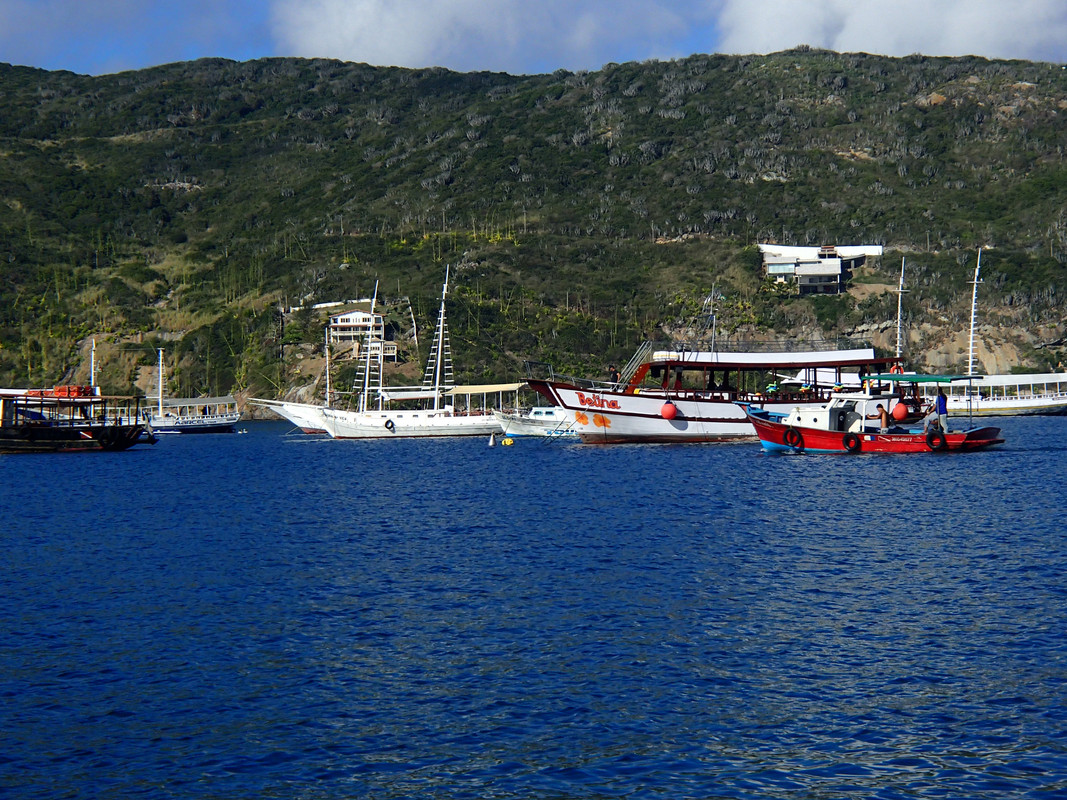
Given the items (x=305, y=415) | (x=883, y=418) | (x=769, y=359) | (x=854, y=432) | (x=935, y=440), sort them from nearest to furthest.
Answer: (x=935, y=440), (x=854, y=432), (x=883, y=418), (x=769, y=359), (x=305, y=415)

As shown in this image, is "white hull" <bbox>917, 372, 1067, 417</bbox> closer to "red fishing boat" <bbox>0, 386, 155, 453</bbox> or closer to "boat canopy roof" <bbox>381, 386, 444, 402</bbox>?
"boat canopy roof" <bbox>381, 386, 444, 402</bbox>

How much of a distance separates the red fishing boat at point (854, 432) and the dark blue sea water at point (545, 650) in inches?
838

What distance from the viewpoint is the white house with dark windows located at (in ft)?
599

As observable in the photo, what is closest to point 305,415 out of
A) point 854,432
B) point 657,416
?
point 657,416

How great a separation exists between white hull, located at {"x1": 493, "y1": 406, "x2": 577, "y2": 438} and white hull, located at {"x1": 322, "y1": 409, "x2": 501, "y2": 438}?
24.5 feet

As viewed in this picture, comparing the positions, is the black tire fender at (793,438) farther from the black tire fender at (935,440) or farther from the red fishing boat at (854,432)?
the black tire fender at (935,440)

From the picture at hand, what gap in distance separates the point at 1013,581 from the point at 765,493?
24.2 m

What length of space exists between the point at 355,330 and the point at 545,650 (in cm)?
16578

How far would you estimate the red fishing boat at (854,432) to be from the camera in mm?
77375

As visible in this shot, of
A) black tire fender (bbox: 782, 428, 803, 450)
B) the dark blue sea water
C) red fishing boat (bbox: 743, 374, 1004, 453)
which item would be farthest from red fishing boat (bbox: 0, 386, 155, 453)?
black tire fender (bbox: 782, 428, 803, 450)

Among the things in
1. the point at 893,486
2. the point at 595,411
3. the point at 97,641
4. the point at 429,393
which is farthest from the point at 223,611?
the point at 429,393

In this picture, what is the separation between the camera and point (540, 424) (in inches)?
4530

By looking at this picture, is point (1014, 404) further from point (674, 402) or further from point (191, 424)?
point (191, 424)

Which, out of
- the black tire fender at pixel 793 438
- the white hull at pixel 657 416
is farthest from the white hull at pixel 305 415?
the black tire fender at pixel 793 438
